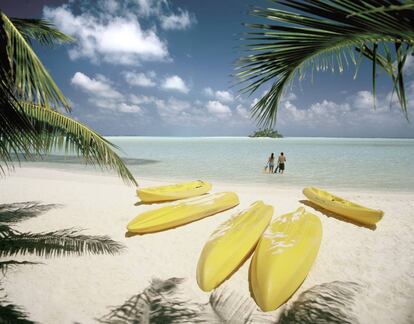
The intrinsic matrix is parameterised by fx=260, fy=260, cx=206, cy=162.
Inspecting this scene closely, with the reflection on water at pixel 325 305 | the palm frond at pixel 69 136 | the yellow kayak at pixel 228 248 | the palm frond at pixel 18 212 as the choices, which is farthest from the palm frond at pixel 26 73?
the palm frond at pixel 18 212

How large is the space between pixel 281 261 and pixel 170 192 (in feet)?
14.3

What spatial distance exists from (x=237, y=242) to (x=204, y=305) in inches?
38.8

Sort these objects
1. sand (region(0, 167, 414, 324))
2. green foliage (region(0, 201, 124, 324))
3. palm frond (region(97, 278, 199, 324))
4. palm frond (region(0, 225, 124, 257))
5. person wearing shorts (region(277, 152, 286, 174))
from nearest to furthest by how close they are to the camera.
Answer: green foliage (region(0, 201, 124, 324)) → palm frond (region(0, 225, 124, 257)) → palm frond (region(97, 278, 199, 324)) → sand (region(0, 167, 414, 324)) → person wearing shorts (region(277, 152, 286, 174))

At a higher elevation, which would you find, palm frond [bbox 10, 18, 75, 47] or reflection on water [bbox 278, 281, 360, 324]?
palm frond [bbox 10, 18, 75, 47]

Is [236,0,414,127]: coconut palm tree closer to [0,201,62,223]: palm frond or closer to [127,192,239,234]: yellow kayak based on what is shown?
[127,192,239,234]: yellow kayak

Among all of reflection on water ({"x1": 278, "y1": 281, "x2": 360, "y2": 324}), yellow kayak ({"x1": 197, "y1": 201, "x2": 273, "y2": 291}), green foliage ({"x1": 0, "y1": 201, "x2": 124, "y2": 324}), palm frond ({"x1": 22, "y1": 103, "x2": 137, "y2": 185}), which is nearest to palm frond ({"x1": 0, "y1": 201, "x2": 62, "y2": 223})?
green foliage ({"x1": 0, "y1": 201, "x2": 124, "y2": 324})

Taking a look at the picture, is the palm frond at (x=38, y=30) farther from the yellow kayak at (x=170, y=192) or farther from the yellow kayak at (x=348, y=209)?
the yellow kayak at (x=348, y=209)

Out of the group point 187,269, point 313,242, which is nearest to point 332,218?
point 313,242

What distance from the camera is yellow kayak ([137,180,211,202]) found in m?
6.75

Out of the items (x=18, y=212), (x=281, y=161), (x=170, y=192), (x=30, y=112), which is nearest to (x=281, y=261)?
(x=30, y=112)

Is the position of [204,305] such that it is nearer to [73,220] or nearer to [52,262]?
[52,262]

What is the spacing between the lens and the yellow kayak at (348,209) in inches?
203

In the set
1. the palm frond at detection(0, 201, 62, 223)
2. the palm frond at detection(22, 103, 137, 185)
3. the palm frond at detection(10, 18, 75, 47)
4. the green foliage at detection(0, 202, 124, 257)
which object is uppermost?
the palm frond at detection(10, 18, 75, 47)

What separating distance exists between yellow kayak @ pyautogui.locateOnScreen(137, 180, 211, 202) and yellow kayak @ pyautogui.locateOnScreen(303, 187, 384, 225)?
3126 mm
